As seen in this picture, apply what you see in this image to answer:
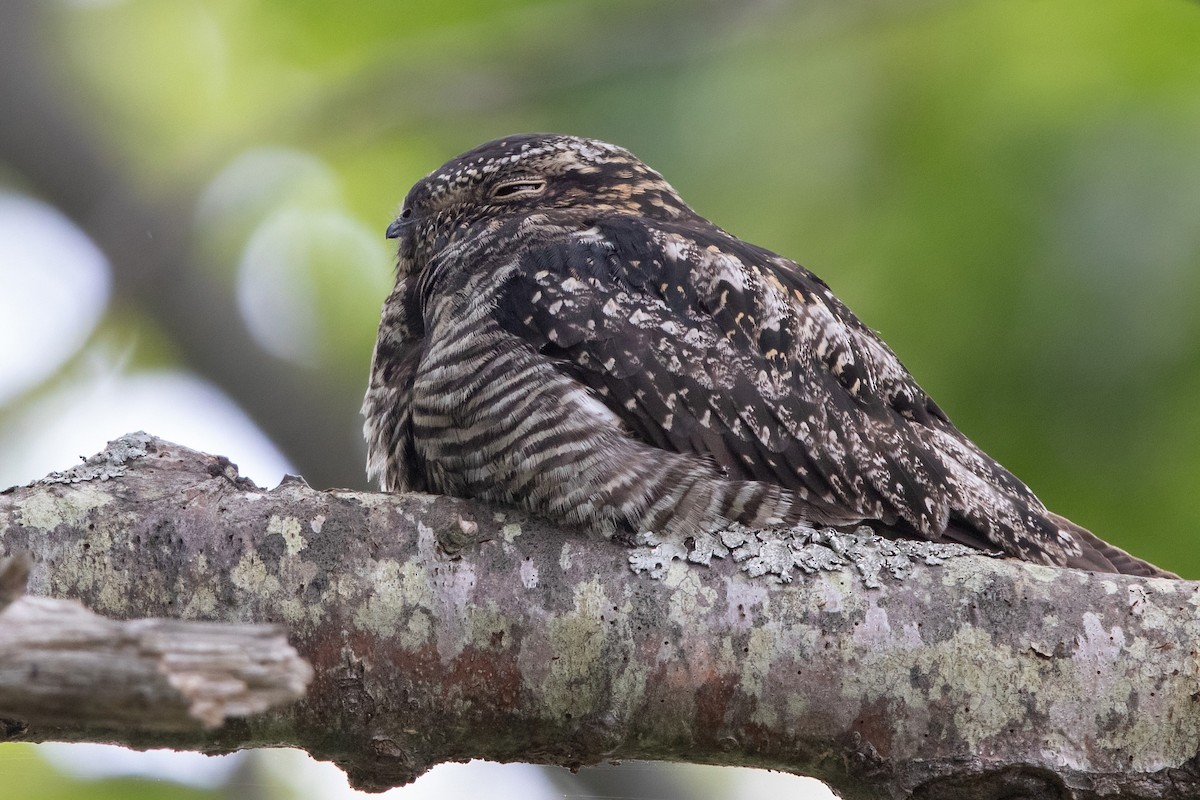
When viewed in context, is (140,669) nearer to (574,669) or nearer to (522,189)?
(574,669)

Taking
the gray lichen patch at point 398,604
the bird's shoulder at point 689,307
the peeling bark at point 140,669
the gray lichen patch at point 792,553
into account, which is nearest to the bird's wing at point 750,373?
the bird's shoulder at point 689,307

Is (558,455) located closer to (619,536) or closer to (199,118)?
(619,536)

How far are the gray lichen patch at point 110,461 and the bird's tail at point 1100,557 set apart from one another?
2180 millimetres

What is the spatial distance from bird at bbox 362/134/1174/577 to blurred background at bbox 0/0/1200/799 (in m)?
0.56

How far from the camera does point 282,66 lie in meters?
4.82

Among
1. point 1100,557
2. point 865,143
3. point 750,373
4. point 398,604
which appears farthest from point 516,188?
point 1100,557

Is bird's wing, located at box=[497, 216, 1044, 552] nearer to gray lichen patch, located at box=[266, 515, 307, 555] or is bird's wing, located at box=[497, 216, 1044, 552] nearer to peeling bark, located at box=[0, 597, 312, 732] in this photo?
gray lichen patch, located at box=[266, 515, 307, 555]

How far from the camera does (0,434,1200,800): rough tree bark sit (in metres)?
2.25

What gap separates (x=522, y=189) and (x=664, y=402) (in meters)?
1.11

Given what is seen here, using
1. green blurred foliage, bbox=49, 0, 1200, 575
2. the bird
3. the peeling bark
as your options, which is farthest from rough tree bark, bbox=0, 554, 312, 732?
green blurred foliage, bbox=49, 0, 1200, 575

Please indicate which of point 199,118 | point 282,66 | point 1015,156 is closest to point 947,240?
point 1015,156

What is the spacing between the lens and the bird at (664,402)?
2.70 metres

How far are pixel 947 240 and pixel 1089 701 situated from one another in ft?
6.07

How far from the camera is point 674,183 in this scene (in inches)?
171
